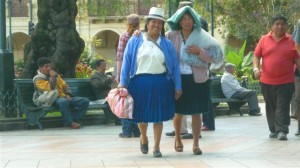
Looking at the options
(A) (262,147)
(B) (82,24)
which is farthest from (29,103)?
(B) (82,24)

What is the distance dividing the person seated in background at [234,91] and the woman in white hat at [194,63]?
26.9 feet

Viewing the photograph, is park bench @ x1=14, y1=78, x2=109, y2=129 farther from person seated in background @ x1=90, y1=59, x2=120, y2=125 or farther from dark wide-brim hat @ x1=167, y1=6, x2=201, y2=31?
dark wide-brim hat @ x1=167, y1=6, x2=201, y2=31

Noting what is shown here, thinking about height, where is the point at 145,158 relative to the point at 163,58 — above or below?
below

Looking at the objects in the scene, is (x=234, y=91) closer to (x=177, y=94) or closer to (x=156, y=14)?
(x=177, y=94)

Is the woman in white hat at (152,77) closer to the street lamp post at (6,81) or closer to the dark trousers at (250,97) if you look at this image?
the street lamp post at (6,81)

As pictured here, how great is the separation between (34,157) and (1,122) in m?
4.50

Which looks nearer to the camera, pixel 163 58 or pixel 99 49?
pixel 163 58

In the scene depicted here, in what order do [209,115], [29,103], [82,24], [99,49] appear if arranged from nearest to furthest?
1. [209,115]
2. [29,103]
3. [82,24]
4. [99,49]

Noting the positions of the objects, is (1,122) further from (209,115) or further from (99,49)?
(99,49)

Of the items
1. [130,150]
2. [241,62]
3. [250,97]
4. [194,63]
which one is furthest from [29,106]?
[241,62]

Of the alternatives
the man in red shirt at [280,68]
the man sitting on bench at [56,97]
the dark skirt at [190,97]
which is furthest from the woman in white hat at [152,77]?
the man sitting on bench at [56,97]

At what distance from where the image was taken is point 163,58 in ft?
31.6

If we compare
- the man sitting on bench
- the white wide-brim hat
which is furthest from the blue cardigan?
the man sitting on bench

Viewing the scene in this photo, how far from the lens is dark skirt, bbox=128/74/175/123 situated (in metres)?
9.57
